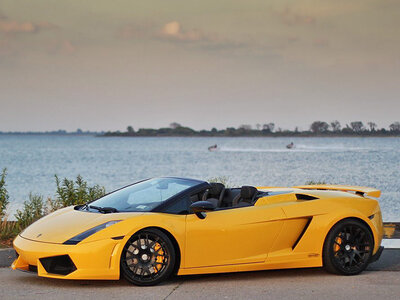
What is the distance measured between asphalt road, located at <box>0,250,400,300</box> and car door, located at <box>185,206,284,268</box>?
28 cm

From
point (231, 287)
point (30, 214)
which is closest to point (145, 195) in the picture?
point (231, 287)

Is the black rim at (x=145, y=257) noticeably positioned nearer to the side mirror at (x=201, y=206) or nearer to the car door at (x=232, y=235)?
the car door at (x=232, y=235)

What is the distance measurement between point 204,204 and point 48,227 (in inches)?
71.9

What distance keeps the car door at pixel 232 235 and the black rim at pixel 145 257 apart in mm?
293

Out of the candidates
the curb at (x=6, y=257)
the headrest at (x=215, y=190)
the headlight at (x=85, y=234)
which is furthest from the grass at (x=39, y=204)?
the headrest at (x=215, y=190)

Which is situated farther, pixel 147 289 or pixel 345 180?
pixel 345 180

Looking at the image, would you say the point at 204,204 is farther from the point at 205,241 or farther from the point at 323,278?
the point at 323,278

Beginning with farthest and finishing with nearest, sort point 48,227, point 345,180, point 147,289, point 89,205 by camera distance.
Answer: point 345,180, point 89,205, point 48,227, point 147,289

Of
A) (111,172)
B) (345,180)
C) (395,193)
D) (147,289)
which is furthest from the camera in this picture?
(111,172)

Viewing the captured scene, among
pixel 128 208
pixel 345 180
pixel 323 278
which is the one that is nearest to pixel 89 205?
pixel 128 208

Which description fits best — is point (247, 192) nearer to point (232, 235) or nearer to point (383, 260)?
point (232, 235)

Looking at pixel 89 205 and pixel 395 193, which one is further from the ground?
pixel 89 205

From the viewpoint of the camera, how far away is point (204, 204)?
7.01 m

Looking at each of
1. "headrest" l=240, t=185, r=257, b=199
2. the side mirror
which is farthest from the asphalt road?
"headrest" l=240, t=185, r=257, b=199
